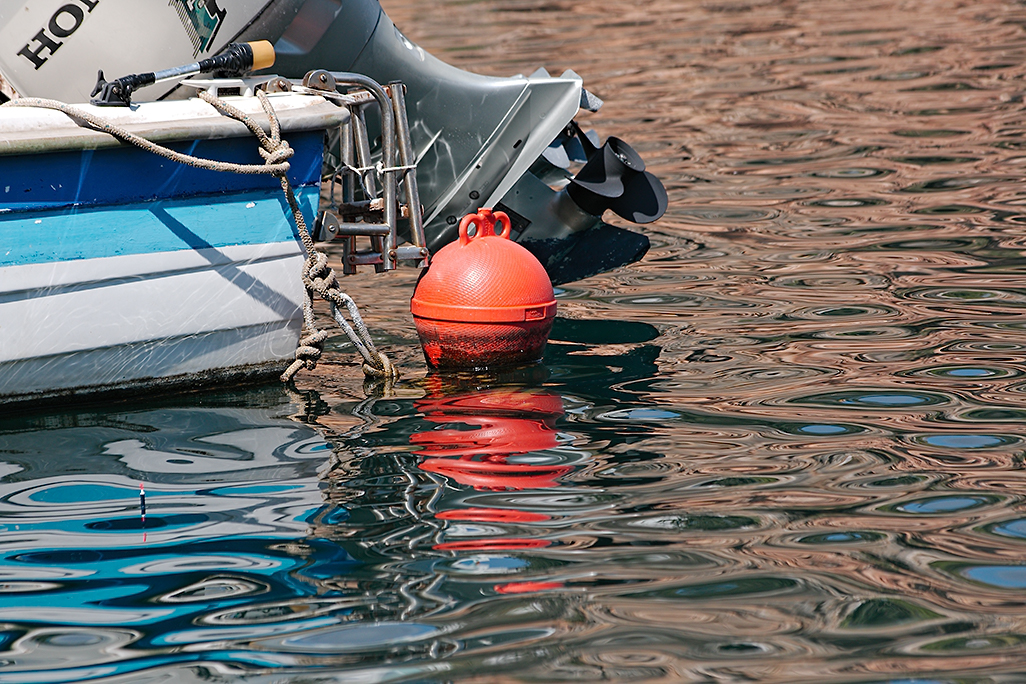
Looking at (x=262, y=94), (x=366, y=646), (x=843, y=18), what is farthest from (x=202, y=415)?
(x=843, y=18)

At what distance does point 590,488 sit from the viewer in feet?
12.1

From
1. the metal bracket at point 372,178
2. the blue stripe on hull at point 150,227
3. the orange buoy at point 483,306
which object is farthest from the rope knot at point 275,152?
the orange buoy at point 483,306

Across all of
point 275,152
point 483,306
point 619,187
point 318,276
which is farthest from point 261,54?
point 619,187

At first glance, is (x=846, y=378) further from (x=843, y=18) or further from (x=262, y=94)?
(x=843, y=18)

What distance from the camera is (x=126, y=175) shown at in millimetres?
4406

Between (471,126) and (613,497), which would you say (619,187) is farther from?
(613,497)

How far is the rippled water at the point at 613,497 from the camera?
285 centimetres

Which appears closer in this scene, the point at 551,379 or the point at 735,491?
the point at 735,491

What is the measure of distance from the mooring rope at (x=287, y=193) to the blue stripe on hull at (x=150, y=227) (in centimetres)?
9

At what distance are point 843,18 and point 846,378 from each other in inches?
487

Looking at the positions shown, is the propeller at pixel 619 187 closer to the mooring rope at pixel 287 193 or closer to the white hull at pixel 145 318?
the mooring rope at pixel 287 193

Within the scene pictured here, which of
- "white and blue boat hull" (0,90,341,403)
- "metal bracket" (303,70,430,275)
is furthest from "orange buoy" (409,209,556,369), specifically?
"white and blue boat hull" (0,90,341,403)

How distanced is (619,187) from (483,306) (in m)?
1.10

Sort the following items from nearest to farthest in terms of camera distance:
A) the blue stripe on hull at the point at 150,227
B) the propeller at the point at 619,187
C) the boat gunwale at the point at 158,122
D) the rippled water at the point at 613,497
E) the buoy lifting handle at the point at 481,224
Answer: the rippled water at the point at 613,497 < the boat gunwale at the point at 158,122 < the blue stripe on hull at the point at 150,227 < the buoy lifting handle at the point at 481,224 < the propeller at the point at 619,187
